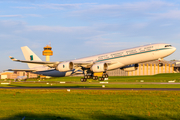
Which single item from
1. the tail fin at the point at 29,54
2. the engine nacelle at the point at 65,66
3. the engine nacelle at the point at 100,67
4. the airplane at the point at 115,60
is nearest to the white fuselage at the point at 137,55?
the airplane at the point at 115,60

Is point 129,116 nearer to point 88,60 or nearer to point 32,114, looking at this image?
point 32,114

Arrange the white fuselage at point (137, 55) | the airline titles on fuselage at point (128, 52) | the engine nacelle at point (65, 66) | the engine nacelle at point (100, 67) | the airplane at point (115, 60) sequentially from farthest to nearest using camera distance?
1. the engine nacelle at point (65, 66)
2. the engine nacelle at point (100, 67)
3. the airline titles on fuselage at point (128, 52)
4. the airplane at point (115, 60)
5. the white fuselage at point (137, 55)

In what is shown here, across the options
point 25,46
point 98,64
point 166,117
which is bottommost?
point 166,117

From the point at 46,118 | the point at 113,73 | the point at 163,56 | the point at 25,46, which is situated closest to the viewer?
the point at 46,118

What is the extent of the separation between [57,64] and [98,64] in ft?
37.9

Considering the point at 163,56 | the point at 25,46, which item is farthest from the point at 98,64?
the point at 25,46

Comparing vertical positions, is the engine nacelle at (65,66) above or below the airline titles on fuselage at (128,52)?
below

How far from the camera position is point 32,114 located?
14.8 meters

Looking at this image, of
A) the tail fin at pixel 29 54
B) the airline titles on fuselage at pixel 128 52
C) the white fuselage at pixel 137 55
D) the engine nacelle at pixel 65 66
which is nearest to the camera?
the white fuselage at pixel 137 55

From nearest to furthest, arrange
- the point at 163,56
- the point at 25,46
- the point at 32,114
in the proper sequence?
1. the point at 32,114
2. the point at 163,56
3. the point at 25,46

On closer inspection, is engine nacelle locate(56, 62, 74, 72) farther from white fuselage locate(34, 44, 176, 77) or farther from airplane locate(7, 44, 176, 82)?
white fuselage locate(34, 44, 176, 77)

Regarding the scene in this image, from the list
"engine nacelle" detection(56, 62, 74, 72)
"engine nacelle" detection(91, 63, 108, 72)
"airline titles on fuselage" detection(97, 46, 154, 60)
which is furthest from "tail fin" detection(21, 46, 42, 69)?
"airline titles on fuselage" detection(97, 46, 154, 60)

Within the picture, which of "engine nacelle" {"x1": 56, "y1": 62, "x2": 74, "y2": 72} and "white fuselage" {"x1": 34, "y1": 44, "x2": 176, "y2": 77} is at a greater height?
"white fuselage" {"x1": 34, "y1": 44, "x2": 176, "y2": 77}

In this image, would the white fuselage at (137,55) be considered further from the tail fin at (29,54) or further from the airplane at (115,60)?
the tail fin at (29,54)
